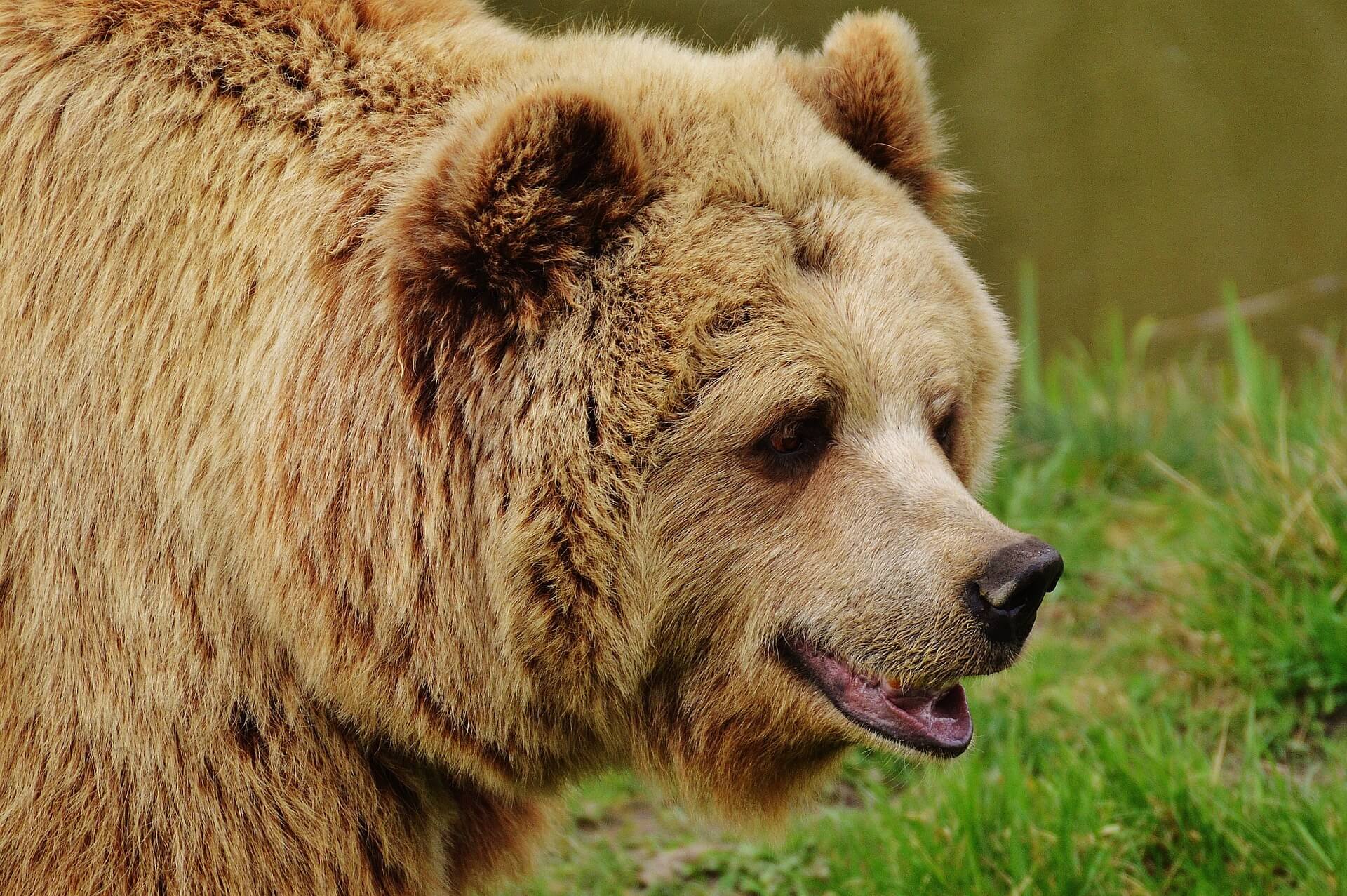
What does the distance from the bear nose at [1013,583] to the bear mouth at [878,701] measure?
259 mm

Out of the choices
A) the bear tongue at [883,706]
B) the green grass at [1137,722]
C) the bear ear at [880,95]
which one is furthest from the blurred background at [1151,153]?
the bear tongue at [883,706]

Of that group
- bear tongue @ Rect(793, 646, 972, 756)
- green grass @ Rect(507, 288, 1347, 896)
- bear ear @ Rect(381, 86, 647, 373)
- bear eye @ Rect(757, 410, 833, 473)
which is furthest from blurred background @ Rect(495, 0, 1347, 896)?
bear ear @ Rect(381, 86, 647, 373)

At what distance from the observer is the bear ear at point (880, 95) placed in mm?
3344

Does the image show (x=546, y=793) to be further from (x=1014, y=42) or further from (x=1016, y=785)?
(x=1014, y=42)

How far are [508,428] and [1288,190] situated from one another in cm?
746

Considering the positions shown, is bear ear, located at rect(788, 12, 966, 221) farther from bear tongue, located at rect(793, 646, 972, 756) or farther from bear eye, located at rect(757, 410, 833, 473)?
bear tongue, located at rect(793, 646, 972, 756)

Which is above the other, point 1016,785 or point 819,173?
point 819,173

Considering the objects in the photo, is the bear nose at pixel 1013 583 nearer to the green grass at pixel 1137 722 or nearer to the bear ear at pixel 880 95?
the green grass at pixel 1137 722

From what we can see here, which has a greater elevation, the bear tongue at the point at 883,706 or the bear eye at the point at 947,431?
the bear eye at the point at 947,431

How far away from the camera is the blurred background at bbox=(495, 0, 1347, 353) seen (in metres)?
8.31

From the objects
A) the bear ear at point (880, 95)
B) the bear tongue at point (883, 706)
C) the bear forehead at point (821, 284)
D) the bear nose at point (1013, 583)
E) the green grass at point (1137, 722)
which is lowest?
the green grass at point (1137, 722)

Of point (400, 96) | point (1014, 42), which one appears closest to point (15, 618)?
point (400, 96)

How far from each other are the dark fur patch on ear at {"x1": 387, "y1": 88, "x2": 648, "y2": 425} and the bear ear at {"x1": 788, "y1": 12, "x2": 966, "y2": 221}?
2.40ft

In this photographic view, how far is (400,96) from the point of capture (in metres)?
2.94
